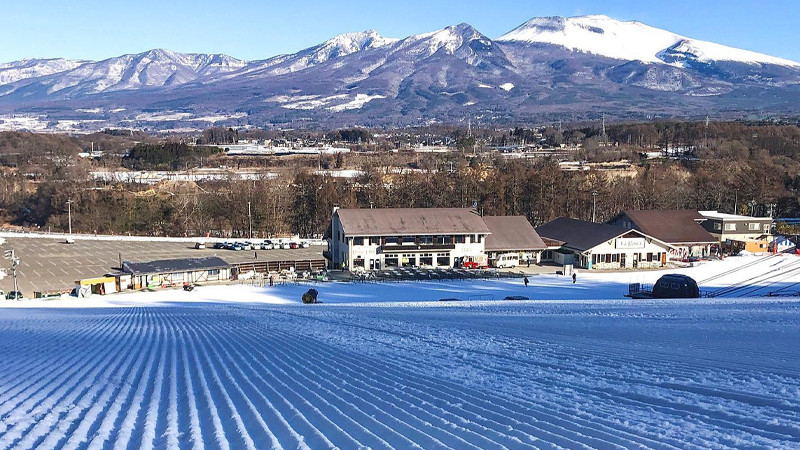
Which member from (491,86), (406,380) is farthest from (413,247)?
(491,86)

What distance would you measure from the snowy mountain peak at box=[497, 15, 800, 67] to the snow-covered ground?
183223 mm

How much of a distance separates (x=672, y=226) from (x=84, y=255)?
62.1 feet

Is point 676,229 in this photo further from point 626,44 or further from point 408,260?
point 626,44

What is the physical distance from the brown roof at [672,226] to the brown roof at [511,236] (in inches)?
152

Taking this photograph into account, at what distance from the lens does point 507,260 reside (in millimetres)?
19188

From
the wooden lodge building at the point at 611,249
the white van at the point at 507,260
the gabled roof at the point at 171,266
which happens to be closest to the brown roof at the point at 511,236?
the white van at the point at 507,260

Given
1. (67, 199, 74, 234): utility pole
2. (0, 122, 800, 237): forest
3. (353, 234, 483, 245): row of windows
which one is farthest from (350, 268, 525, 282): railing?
(67, 199, 74, 234): utility pole

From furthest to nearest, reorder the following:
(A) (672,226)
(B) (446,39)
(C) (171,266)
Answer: (B) (446,39), (A) (672,226), (C) (171,266)

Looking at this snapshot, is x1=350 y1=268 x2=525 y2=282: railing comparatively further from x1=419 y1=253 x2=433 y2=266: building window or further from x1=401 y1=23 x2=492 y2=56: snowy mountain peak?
x1=401 y1=23 x2=492 y2=56: snowy mountain peak

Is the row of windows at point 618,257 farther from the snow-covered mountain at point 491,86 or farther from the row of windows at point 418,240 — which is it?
the snow-covered mountain at point 491,86

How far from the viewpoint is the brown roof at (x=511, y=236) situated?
19.0 meters

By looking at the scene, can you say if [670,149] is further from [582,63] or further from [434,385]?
[582,63]

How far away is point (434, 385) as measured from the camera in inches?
163

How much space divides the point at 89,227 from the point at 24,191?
7.82 m
